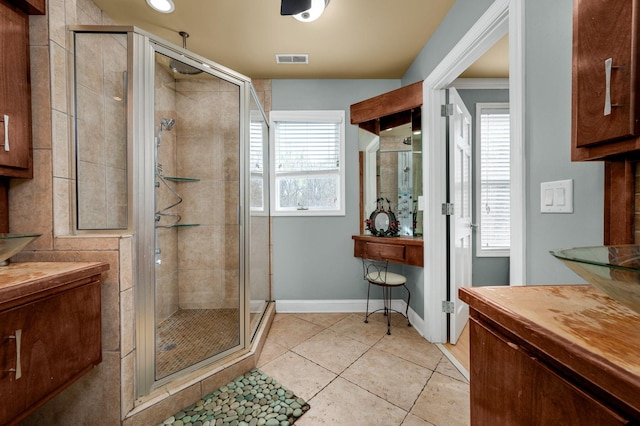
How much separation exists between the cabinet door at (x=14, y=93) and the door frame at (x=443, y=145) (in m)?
2.23

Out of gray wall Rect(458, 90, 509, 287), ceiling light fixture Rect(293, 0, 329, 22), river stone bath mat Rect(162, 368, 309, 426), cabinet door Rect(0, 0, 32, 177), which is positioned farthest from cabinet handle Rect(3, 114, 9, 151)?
gray wall Rect(458, 90, 509, 287)

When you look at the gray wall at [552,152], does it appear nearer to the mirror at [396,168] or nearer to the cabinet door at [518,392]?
the cabinet door at [518,392]

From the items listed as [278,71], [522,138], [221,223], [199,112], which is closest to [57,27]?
[199,112]

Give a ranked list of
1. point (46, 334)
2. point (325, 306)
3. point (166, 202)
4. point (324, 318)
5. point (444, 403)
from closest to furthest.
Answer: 1. point (46, 334)
2. point (444, 403)
3. point (166, 202)
4. point (324, 318)
5. point (325, 306)

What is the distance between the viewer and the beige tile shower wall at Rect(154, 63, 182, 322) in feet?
5.15

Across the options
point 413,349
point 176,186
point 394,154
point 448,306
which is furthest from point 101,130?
point 448,306

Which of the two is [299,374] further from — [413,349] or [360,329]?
[413,349]

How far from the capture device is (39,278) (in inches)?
35.6

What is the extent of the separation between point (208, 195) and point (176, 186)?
0.25m

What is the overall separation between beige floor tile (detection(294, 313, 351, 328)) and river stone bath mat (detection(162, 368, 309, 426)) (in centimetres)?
87

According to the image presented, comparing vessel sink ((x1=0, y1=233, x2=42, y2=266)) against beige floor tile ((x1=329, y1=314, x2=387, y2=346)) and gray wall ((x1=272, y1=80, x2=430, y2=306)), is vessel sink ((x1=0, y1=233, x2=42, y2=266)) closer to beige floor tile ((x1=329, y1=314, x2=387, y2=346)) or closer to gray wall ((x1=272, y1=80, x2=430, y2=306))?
gray wall ((x1=272, y1=80, x2=430, y2=306))

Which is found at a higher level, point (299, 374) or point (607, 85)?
point (607, 85)

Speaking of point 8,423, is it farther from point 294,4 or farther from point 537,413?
point 294,4

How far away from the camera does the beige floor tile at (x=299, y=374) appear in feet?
5.13
